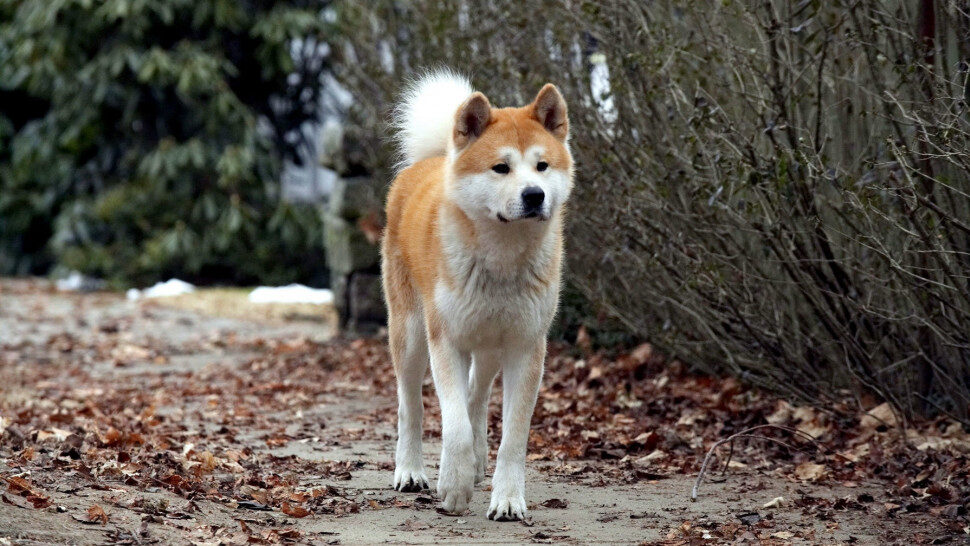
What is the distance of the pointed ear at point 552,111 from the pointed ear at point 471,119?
8.4 inches

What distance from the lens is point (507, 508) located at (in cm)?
456

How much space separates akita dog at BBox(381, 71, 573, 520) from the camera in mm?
4605

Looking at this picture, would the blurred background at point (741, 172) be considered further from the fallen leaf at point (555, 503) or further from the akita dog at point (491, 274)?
the fallen leaf at point (555, 503)

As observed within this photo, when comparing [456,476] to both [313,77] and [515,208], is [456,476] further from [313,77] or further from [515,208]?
[313,77]

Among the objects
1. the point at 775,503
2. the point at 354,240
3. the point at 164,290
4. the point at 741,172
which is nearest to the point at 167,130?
the point at 164,290

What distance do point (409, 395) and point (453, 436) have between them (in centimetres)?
70

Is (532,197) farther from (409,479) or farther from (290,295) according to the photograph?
(290,295)

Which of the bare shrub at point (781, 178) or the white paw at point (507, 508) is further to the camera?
the bare shrub at point (781, 178)

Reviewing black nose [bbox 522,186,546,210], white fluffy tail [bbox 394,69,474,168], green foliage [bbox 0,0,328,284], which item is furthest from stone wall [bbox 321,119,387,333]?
black nose [bbox 522,186,546,210]

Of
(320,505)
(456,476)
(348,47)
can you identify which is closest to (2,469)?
(320,505)

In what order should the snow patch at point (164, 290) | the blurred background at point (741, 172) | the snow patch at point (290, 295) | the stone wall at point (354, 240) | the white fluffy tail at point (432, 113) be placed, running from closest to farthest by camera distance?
the blurred background at point (741, 172) < the white fluffy tail at point (432, 113) < the stone wall at point (354, 240) < the snow patch at point (290, 295) < the snow patch at point (164, 290)

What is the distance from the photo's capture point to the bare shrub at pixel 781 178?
196 inches

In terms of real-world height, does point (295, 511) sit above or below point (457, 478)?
below

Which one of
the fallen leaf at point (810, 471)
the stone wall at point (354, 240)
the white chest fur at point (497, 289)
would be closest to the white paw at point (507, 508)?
the white chest fur at point (497, 289)
